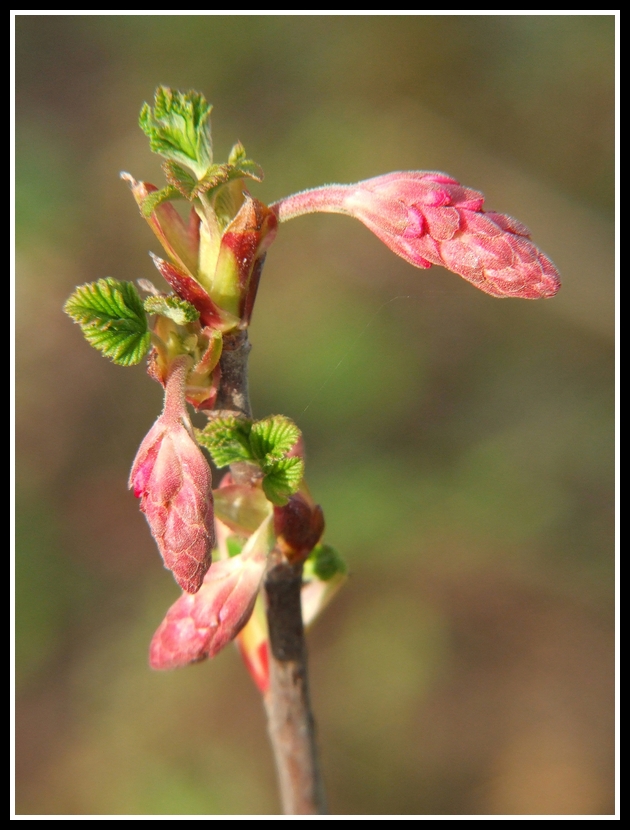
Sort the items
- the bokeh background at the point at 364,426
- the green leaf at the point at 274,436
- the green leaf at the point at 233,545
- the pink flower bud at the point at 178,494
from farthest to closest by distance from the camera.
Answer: the bokeh background at the point at 364,426 < the green leaf at the point at 233,545 < the green leaf at the point at 274,436 < the pink flower bud at the point at 178,494

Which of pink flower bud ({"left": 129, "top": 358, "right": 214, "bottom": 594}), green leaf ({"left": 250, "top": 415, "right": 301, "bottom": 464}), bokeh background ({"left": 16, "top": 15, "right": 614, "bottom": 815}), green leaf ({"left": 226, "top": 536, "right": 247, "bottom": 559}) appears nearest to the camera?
pink flower bud ({"left": 129, "top": 358, "right": 214, "bottom": 594})

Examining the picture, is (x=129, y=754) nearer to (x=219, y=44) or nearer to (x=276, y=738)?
(x=276, y=738)

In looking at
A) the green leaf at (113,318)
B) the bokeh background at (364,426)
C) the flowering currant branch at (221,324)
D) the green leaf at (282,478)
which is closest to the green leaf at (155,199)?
the flowering currant branch at (221,324)

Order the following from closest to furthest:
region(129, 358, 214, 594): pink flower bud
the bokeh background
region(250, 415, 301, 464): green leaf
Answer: region(129, 358, 214, 594): pink flower bud → region(250, 415, 301, 464): green leaf → the bokeh background

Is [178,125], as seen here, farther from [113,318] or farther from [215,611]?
[215,611]

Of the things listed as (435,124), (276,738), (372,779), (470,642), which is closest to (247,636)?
(276,738)

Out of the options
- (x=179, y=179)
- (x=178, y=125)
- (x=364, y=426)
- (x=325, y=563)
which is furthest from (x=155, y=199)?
(x=364, y=426)

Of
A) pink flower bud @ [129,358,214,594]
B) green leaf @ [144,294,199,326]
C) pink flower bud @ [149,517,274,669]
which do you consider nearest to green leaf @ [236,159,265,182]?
green leaf @ [144,294,199,326]

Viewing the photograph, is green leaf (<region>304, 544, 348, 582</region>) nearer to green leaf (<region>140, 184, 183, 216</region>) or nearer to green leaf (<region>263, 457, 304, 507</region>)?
green leaf (<region>263, 457, 304, 507</region>)

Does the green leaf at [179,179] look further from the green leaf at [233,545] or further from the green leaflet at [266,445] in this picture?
the green leaf at [233,545]
